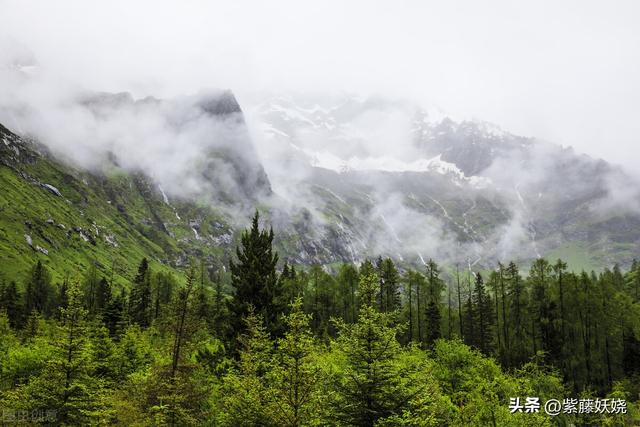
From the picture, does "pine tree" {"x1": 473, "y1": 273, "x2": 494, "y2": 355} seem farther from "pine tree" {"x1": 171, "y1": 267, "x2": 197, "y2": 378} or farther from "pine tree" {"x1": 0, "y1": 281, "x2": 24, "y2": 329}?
"pine tree" {"x1": 0, "y1": 281, "x2": 24, "y2": 329}

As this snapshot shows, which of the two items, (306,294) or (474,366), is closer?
(474,366)

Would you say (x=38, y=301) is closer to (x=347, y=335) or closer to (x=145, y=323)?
(x=145, y=323)

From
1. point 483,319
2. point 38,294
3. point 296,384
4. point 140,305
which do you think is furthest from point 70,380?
point 38,294

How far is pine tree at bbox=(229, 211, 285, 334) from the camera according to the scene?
1585 inches

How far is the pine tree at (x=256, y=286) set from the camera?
40.2 m

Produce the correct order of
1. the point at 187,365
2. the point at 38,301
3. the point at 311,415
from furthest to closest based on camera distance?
the point at 38,301, the point at 187,365, the point at 311,415

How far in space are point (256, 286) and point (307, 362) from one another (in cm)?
1916

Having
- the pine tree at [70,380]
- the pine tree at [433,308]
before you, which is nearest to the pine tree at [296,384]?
the pine tree at [70,380]

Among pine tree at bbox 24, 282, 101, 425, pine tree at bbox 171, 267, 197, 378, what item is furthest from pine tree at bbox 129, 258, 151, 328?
pine tree at bbox 171, 267, 197, 378

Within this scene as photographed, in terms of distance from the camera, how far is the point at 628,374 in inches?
3130

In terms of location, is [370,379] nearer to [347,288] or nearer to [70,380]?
[70,380]

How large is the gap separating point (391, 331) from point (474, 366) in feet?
116

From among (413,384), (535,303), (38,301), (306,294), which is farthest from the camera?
(38,301)

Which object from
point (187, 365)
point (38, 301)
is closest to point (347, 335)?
point (187, 365)
